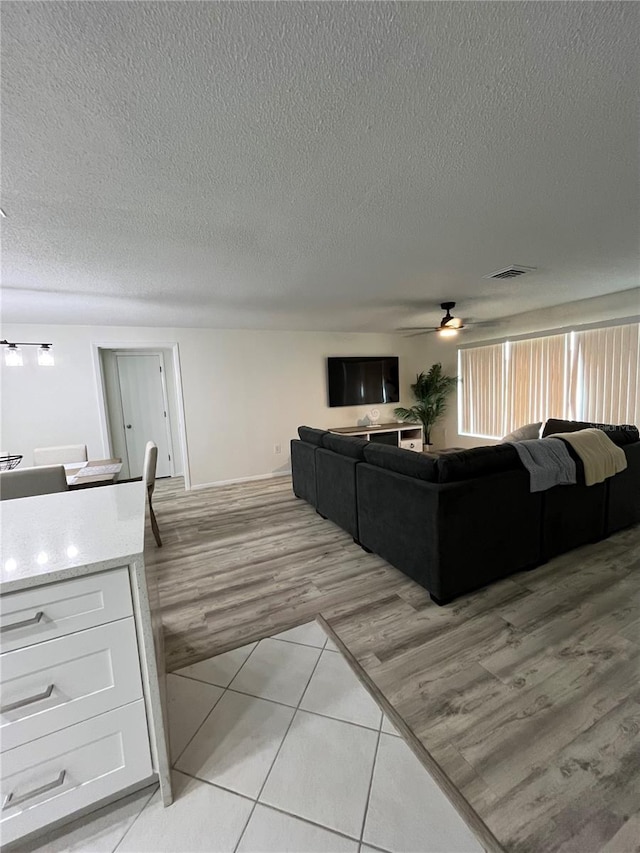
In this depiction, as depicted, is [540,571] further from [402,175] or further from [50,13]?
[50,13]

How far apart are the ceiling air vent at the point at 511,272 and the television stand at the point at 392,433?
2.88 metres

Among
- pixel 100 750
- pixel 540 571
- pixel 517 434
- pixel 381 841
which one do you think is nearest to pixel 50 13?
pixel 100 750

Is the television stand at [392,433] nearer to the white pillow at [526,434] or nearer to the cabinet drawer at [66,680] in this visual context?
the white pillow at [526,434]

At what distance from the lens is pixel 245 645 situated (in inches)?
73.7

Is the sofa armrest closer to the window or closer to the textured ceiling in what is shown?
the textured ceiling

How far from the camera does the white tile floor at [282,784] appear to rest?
105 centimetres

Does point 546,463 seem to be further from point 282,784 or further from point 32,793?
point 32,793

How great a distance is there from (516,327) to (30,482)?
18.9ft

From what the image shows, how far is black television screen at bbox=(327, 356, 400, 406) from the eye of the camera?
573 cm

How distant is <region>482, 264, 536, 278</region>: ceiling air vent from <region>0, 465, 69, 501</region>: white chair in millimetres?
3702

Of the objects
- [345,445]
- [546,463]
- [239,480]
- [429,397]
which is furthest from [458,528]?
[429,397]

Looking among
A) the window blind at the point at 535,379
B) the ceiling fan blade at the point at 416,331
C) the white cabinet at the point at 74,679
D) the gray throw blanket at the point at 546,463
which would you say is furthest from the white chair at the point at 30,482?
the window blind at the point at 535,379

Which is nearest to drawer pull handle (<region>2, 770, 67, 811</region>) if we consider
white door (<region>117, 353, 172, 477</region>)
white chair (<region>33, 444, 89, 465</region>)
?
white chair (<region>33, 444, 89, 465</region>)

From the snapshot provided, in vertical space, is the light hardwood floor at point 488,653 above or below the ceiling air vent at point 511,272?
below
